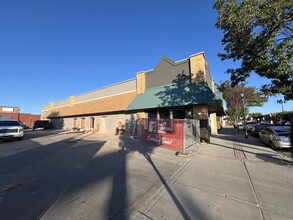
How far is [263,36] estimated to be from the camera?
8805 mm

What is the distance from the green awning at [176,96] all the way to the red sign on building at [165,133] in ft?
9.47

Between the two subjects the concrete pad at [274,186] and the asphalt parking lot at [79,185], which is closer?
the asphalt parking lot at [79,185]

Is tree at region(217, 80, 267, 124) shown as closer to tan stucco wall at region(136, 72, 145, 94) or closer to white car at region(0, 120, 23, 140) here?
tan stucco wall at region(136, 72, 145, 94)

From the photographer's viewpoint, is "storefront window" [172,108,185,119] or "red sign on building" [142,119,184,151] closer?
"red sign on building" [142,119,184,151]

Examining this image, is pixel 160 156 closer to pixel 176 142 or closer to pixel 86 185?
pixel 176 142

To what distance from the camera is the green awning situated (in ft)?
38.8

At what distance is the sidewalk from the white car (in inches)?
Result: 584

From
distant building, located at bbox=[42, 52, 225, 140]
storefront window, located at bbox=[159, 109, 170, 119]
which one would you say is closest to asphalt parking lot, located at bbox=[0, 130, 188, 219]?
distant building, located at bbox=[42, 52, 225, 140]

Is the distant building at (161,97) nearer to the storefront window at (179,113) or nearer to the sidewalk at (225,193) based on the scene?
the storefront window at (179,113)

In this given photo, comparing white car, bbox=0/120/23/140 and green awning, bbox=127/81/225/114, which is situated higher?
green awning, bbox=127/81/225/114

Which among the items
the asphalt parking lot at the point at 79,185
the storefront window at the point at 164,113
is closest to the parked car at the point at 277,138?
the asphalt parking lot at the point at 79,185

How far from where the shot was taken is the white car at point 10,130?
13.4 meters

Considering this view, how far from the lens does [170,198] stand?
4191mm

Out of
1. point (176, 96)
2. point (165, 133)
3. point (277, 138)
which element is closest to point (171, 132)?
point (165, 133)
